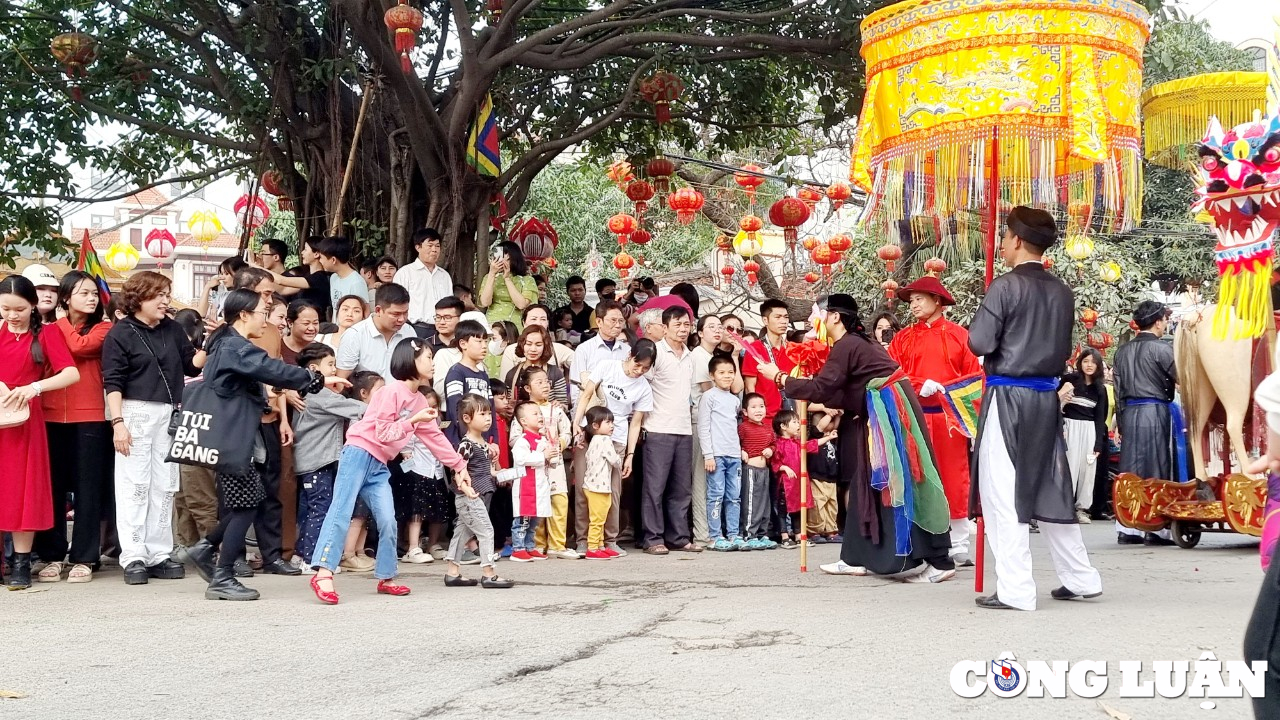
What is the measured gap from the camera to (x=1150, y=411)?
980 centimetres

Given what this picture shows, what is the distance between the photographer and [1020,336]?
6.22 m

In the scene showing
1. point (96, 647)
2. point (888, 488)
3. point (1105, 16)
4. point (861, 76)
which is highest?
point (861, 76)

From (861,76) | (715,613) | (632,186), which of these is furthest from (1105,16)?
(632,186)

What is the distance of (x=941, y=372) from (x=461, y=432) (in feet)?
10.3

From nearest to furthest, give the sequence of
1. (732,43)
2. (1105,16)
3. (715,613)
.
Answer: (715,613)
(1105,16)
(732,43)

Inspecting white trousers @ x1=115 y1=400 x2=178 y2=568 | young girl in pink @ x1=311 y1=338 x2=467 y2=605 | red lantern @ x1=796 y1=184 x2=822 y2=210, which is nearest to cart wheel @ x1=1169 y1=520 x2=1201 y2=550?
young girl in pink @ x1=311 y1=338 x2=467 y2=605

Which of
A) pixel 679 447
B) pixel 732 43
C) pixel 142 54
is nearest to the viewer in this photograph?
pixel 679 447

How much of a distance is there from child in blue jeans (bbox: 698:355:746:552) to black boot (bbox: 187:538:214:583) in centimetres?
378

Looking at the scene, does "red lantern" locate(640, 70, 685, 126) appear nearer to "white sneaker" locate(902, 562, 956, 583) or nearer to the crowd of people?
the crowd of people

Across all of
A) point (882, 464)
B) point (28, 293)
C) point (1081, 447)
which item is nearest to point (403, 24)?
point (28, 293)

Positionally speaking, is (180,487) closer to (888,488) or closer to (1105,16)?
(888,488)

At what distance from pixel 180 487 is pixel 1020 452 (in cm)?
509

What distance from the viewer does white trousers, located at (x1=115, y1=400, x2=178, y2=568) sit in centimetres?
708

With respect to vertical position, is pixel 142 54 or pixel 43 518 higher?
pixel 142 54
